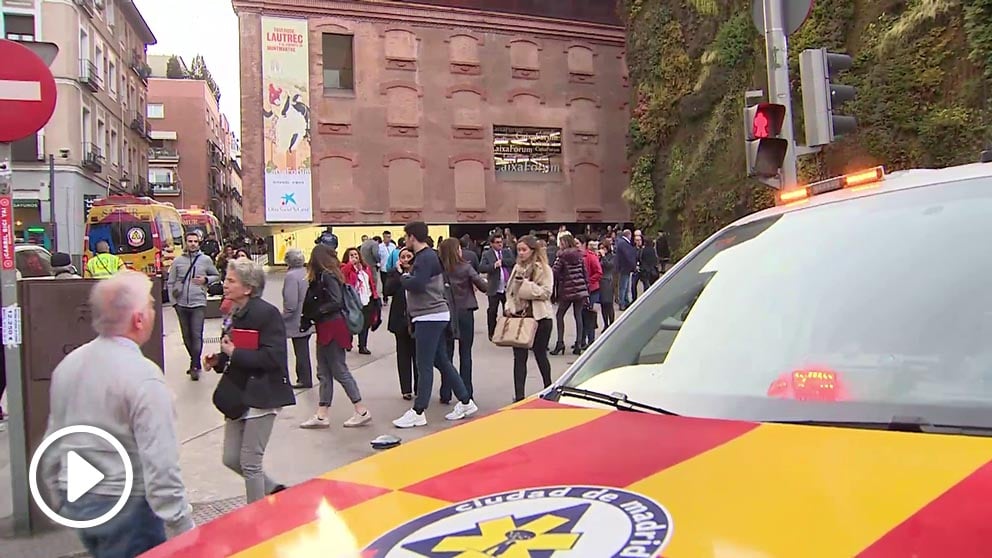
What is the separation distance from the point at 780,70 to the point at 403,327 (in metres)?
4.74

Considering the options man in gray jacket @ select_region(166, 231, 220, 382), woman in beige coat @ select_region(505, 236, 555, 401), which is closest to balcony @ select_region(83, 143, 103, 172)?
man in gray jacket @ select_region(166, 231, 220, 382)

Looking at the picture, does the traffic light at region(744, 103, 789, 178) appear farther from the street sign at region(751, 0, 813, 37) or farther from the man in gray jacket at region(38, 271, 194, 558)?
the man in gray jacket at region(38, 271, 194, 558)

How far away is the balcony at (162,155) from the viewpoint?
2493 inches

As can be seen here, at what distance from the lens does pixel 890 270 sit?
2.33 metres

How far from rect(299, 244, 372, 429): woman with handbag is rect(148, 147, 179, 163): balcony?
61.2m

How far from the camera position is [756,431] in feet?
6.54

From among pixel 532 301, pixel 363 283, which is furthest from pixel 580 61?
pixel 532 301

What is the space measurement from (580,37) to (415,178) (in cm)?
1025

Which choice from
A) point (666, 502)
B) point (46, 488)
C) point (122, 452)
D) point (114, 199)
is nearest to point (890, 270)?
point (666, 502)

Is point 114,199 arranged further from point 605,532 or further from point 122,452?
point 605,532

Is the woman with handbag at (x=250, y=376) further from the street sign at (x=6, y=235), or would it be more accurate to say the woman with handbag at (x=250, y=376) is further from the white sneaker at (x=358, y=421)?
the white sneaker at (x=358, y=421)

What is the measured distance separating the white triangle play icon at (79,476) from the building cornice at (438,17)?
97.8 ft

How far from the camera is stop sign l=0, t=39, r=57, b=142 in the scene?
4.82m

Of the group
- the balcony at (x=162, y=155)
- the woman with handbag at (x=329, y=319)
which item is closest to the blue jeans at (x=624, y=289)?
the woman with handbag at (x=329, y=319)
